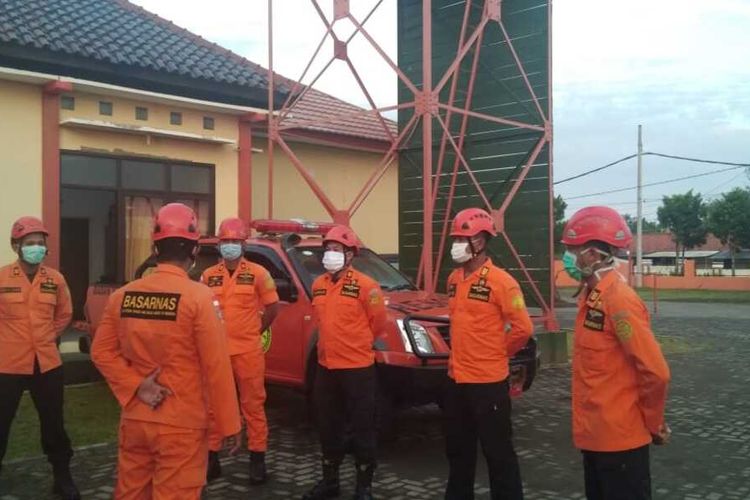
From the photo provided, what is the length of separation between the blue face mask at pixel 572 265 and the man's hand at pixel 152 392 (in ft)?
6.26

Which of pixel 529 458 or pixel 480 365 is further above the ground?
pixel 480 365

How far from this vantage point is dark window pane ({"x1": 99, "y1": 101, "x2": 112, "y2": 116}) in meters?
10.6

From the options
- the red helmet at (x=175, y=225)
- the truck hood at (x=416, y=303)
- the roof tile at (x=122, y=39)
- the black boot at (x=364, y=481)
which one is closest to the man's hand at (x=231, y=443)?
the red helmet at (x=175, y=225)

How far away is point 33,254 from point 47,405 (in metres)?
1.01

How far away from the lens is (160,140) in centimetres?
1129

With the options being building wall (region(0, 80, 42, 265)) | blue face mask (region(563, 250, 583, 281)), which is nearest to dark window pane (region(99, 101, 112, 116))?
building wall (region(0, 80, 42, 265))

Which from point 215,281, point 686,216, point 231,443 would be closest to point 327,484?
point 215,281

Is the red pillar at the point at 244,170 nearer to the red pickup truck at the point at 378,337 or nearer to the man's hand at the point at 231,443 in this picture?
the red pickup truck at the point at 378,337

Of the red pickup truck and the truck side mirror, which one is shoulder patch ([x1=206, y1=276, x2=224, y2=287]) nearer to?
the red pickup truck

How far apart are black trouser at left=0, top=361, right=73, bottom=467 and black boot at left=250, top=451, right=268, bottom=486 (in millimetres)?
1250

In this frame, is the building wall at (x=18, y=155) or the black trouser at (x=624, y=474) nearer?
the black trouser at (x=624, y=474)

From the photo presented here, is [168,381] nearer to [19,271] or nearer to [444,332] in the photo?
[19,271]

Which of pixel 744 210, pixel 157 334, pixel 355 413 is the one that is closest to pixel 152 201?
pixel 355 413

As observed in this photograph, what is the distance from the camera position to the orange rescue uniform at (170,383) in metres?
3.18
